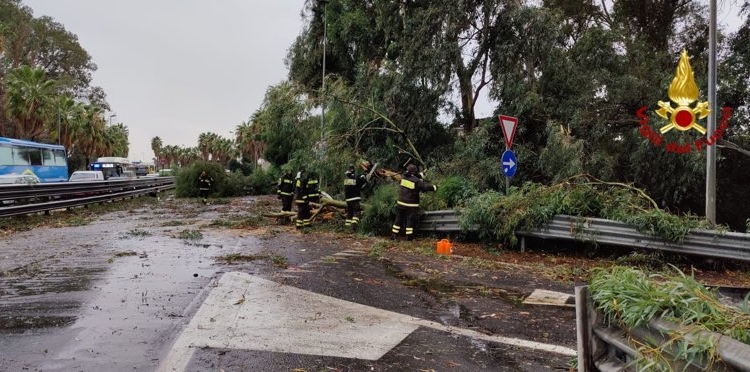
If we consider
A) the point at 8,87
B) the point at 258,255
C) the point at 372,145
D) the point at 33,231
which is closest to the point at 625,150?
the point at 372,145

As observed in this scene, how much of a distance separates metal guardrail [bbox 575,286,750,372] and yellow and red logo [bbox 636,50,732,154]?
866 centimetres

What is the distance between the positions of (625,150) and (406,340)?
12299mm

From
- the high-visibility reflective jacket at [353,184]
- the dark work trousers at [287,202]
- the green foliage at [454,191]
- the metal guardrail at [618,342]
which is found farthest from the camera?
the dark work trousers at [287,202]

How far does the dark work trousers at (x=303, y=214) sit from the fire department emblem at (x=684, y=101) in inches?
338

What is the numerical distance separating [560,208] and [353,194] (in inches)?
212

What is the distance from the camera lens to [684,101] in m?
10.5

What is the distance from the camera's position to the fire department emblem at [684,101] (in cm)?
1004

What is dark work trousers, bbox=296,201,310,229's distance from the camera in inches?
537

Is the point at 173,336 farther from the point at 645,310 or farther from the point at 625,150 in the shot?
the point at 625,150

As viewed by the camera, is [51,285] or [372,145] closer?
[51,285]

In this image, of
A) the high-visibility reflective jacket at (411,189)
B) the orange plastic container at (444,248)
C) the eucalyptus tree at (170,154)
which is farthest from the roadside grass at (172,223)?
the eucalyptus tree at (170,154)

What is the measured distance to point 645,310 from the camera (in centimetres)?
219

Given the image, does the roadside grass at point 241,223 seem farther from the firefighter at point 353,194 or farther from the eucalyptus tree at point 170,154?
the eucalyptus tree at point 170,154

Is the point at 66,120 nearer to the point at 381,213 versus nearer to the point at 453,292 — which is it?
the point at 381,213
